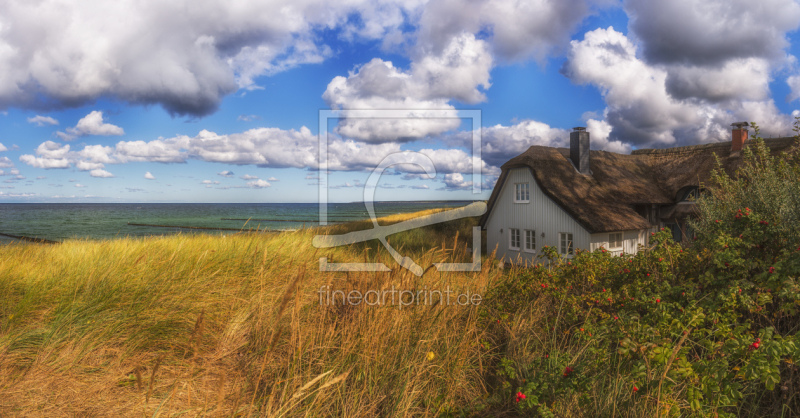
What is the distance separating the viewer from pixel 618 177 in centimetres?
1795

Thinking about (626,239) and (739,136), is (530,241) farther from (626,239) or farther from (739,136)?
(739,136)

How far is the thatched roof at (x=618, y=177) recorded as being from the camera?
1499cm

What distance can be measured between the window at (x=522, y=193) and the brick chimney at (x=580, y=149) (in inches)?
106

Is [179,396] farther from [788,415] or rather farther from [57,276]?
[788,415]

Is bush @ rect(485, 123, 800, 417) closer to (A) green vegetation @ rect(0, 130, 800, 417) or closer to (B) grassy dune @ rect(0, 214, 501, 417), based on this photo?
(A) green vegetation @ rect(0, 130, 800, 417)

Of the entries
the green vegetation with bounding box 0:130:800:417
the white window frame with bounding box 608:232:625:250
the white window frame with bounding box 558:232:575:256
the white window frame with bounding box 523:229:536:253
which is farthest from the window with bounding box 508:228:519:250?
the green vegetation with bounding box 0:130:800:417

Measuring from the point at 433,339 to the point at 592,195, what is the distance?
15705 millimetres

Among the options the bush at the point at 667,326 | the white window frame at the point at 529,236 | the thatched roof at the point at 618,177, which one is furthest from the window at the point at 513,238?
the bush at the point at 667,326

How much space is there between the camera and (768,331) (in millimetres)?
2020

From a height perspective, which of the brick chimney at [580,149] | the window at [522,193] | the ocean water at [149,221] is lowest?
the ocean water at [149,221]

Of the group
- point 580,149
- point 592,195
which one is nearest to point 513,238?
point 592,195

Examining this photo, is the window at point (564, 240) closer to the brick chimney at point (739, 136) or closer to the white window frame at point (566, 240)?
the white window frame at point (566, 240)

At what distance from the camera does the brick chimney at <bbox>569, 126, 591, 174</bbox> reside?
17.3 metres

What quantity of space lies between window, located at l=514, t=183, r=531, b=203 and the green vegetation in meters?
12.3
